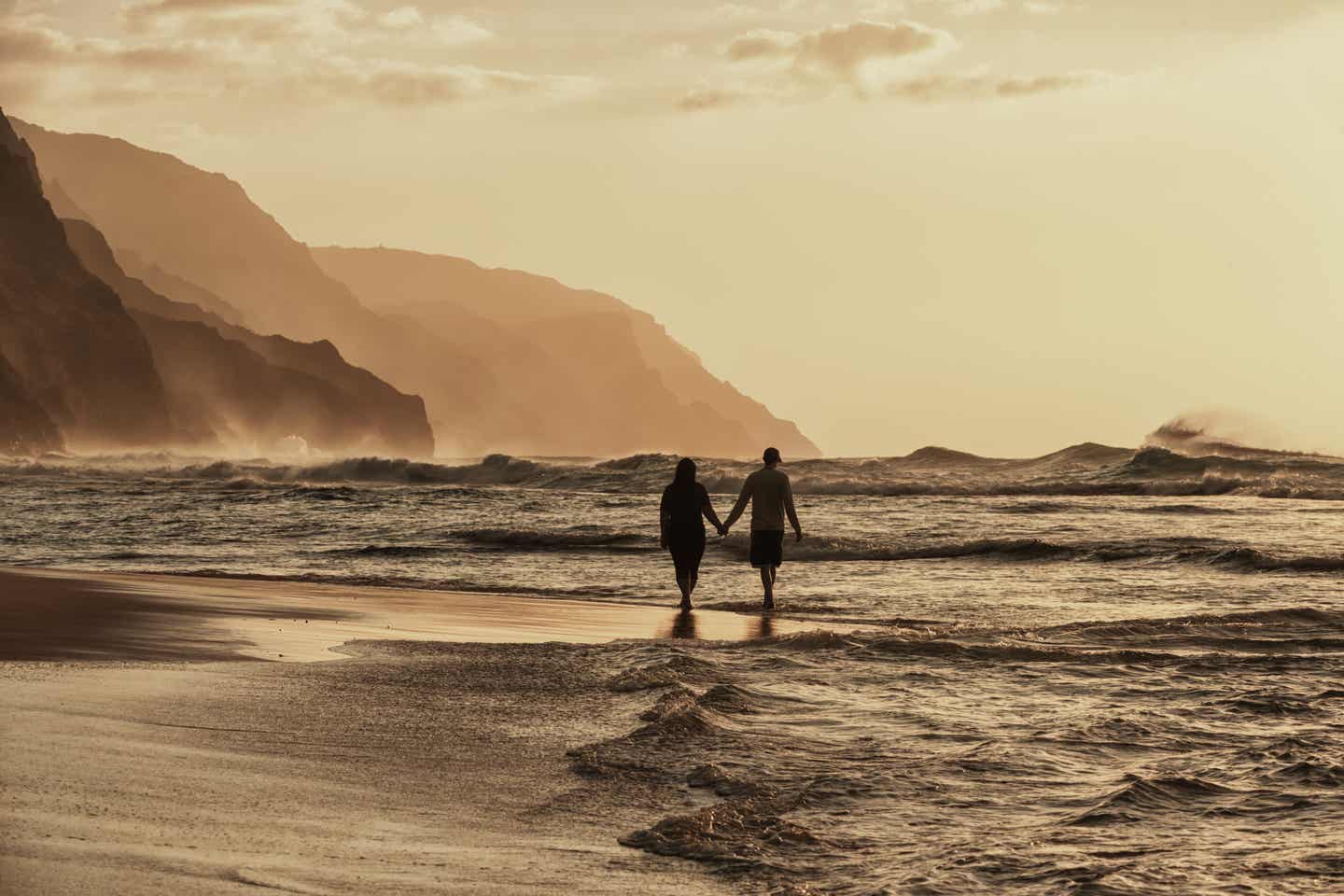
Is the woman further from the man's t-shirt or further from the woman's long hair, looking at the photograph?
the man's t-shirt

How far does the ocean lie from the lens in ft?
20.8

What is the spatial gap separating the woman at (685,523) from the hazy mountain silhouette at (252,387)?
311 feet

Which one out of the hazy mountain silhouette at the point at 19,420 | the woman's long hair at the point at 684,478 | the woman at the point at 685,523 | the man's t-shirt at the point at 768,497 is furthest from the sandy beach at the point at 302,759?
the hazy mountain silhouette at the point at 19,420

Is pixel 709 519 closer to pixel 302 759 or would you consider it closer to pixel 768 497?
pixel 768 497

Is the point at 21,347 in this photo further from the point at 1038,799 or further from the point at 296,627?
the point at 1038,799

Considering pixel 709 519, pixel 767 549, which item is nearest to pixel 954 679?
pixel 709 519

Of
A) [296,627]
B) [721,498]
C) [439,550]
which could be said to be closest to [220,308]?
[721,498]

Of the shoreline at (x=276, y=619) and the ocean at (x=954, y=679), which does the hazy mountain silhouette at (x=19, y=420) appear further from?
the shoreline at (x=276, y=619)

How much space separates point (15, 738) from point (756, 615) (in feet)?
33.1

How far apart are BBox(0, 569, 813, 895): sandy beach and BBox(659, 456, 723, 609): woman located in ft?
10.7

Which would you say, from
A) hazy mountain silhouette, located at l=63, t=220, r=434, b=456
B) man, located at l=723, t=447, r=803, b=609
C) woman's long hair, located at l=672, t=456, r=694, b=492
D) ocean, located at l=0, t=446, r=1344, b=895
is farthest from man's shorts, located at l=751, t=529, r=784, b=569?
hazy mountain silhouette, located at l=63, t=220, r=434, b=456

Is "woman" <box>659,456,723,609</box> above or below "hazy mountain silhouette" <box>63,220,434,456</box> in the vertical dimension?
below

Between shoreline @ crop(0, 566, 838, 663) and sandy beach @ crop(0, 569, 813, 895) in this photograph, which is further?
shoreline @ crop(0, 566, 838, 663)

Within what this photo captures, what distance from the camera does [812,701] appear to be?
993cm
